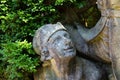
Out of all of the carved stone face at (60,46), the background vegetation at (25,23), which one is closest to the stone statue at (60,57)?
the carved stone face at (60,46)

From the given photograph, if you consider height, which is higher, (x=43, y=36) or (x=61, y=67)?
(x=43, y=36)

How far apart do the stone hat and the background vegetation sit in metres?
0.09

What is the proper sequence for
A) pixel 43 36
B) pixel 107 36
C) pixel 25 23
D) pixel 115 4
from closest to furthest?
pixel 115 4, pixel 107 36, pixel 43 36, pixel 25 23

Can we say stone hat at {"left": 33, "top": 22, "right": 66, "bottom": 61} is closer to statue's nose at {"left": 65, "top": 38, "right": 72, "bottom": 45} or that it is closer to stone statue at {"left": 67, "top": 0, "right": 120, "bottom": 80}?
statue's nose at {"left": 65, "top": 38, "right": 72, "bottom": 45}

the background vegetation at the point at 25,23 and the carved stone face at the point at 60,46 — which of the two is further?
the background vegetation at the point at 25,23

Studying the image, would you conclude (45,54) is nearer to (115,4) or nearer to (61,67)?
(61,67)

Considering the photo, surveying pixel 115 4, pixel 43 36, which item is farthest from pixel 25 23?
pixel 115 4

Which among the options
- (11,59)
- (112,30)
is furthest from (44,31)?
(112,30)

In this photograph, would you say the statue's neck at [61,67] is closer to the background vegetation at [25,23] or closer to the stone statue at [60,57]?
the stone statue at [60,57]

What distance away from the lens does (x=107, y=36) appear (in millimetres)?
2400

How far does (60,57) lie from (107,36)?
38cm

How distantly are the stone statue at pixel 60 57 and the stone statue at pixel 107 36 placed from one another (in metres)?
0.15

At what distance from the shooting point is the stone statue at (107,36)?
2295mm

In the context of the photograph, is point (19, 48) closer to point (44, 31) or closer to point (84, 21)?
point (44, 31)
